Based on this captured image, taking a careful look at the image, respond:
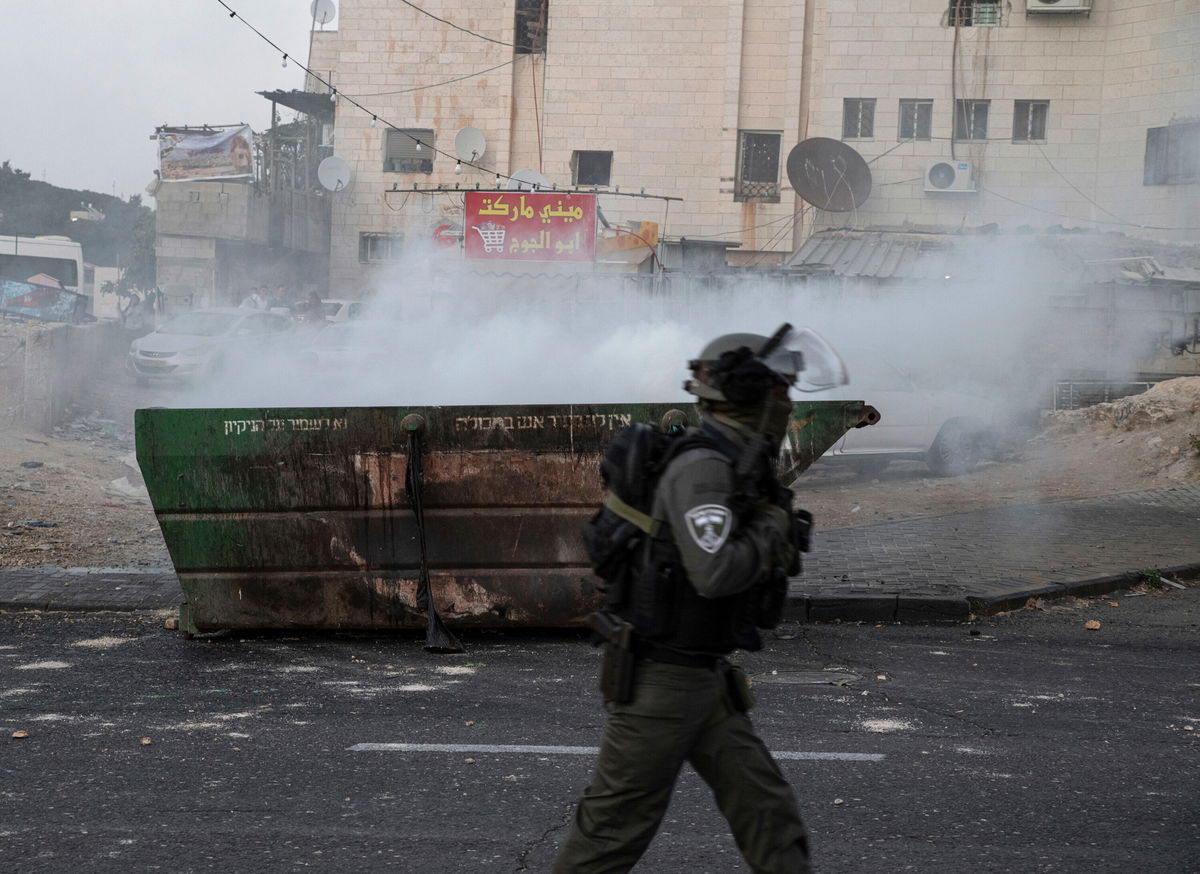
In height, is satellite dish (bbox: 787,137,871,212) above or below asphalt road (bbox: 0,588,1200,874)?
above

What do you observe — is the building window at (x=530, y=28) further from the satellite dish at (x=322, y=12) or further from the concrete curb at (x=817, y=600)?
the concrete curb at (x=817, y=600)

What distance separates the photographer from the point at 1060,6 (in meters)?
26.6

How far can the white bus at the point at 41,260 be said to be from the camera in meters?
32.4

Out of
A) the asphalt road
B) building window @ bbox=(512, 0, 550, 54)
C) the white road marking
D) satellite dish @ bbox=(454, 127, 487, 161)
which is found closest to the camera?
the asphalt road

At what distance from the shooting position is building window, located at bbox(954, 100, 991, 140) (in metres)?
27.5

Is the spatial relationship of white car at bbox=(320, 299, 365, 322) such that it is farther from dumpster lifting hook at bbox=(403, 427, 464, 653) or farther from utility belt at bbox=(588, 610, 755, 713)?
utility belt at bbox=(588, 610, 755, 713)

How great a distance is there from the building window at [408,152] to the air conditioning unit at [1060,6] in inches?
570

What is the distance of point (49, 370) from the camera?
18828 millimetres

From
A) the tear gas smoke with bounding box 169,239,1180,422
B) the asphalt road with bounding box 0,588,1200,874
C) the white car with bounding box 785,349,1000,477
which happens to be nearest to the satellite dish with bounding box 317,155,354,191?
the tear gas smoke with bounding box 169,239,1180,422

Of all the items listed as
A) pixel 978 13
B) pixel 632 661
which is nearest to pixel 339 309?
pixel 978 13

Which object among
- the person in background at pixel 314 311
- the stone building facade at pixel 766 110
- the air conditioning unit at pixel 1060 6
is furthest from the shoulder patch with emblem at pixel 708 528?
the air conditioning unit at pixel 1060 6

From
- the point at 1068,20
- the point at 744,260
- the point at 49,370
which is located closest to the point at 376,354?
the point at 49,370

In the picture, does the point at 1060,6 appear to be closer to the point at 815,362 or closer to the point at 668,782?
the point at 815,362

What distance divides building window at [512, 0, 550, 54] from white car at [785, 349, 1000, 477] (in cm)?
1972
